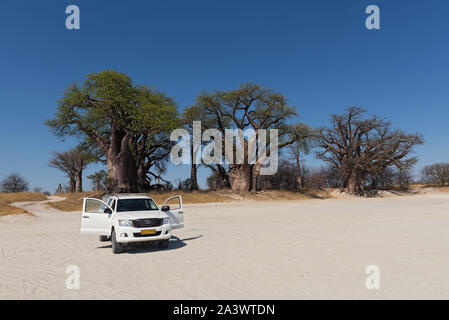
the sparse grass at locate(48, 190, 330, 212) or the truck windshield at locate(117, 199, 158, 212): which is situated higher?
the truck windshield at locate(117, 199, 158, 212)

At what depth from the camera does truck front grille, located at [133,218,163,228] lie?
8.15 meters

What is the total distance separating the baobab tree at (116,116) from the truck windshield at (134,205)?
19.1 m

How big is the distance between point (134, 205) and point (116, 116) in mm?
21673

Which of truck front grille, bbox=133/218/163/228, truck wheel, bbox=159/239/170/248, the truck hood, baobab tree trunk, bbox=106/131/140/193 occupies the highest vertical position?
baobab tree trunk, bbox=106/131/140/193

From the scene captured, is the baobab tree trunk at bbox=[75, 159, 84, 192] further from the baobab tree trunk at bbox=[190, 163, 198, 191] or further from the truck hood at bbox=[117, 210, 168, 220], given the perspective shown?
the truck hood at bbox=[117, 210, 168, 220]

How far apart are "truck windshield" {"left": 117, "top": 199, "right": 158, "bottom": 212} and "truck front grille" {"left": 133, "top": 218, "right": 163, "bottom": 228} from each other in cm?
110

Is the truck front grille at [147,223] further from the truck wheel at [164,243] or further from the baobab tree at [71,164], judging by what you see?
the baobab tree at [71,164]

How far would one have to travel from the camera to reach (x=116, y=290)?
500cm

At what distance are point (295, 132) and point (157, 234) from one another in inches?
1176

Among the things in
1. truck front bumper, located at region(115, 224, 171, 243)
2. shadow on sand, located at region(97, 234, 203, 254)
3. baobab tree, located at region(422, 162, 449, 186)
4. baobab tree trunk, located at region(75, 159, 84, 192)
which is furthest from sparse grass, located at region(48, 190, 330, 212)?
baobab tree, located at region(422, 162, 449, 186)

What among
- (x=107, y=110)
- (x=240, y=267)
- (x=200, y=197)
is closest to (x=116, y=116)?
(x=107, y=110)

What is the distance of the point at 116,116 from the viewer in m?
28.5
